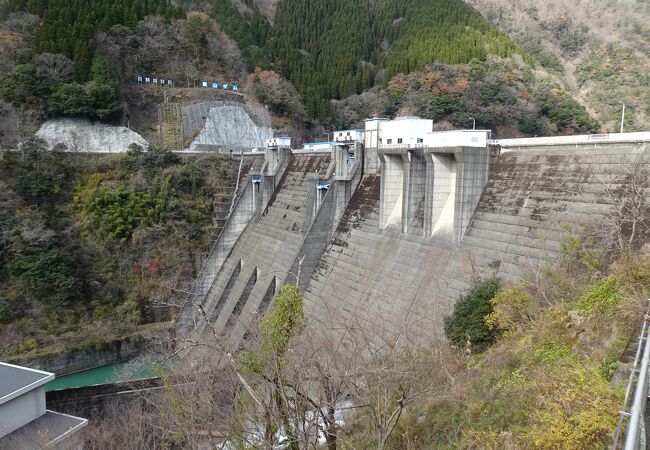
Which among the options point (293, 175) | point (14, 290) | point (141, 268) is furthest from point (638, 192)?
point (14, 290)

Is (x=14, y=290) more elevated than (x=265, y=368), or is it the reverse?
(x=265, y=368)

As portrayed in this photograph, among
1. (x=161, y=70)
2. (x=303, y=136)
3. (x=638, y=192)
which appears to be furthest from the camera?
(x=303, y=136)

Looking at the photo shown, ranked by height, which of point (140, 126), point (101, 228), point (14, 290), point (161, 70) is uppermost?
point (161, 70)

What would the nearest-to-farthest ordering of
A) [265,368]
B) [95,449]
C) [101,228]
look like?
[265,368], [95,449], [101,228]

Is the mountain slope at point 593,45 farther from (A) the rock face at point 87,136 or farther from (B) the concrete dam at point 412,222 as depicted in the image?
(A) the rock face at point 87,136

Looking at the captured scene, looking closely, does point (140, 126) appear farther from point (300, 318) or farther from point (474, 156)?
point (300, 318)

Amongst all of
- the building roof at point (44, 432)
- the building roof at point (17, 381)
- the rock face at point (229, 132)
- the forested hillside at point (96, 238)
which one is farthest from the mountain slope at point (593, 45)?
the building roof at point (17, 381)

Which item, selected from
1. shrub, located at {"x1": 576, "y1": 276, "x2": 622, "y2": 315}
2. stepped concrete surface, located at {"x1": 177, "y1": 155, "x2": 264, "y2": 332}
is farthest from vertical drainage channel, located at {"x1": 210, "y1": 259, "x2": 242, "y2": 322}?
shrub, located at {"x1": 576, "y1": 276, "x2": 622, "y2": 315}
